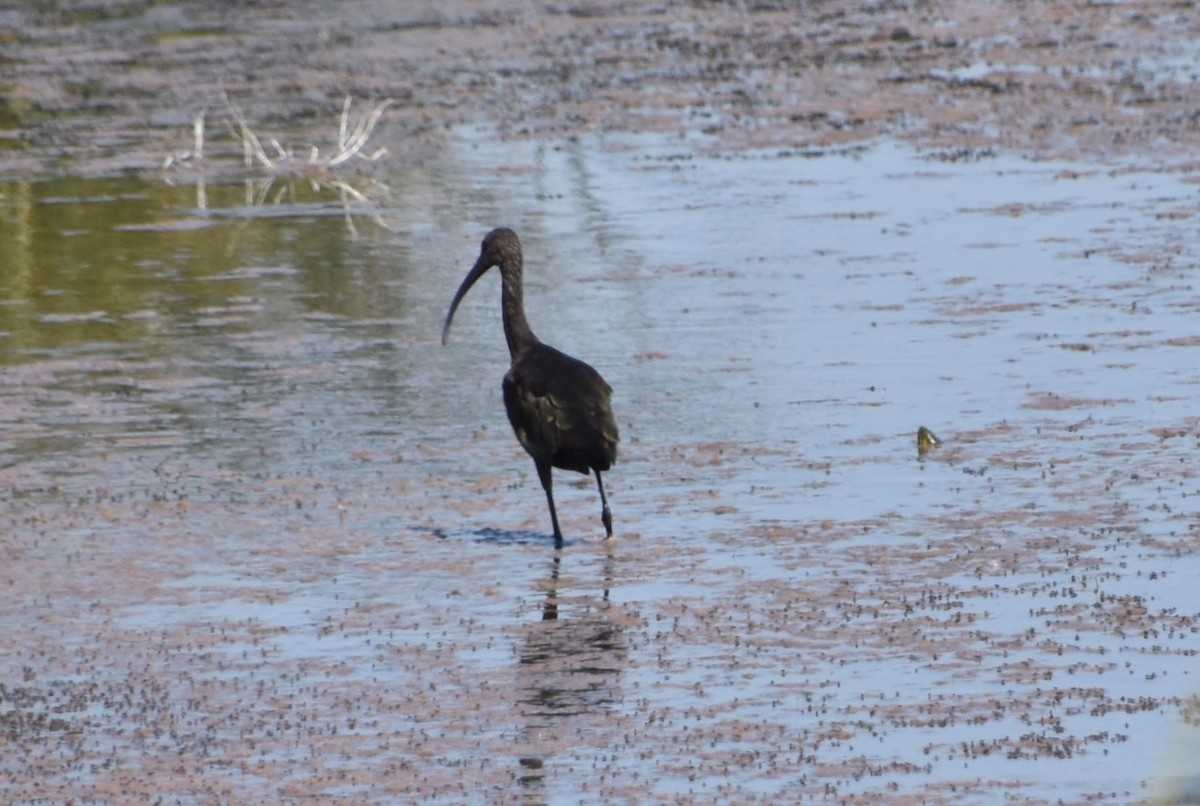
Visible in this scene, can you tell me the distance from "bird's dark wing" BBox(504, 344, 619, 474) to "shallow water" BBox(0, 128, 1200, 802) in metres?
0.39

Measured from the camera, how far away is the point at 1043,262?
1554 cm

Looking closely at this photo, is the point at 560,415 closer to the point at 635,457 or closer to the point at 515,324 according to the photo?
the point at 515,324

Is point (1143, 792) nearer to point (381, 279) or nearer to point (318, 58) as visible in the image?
point (381, 279)

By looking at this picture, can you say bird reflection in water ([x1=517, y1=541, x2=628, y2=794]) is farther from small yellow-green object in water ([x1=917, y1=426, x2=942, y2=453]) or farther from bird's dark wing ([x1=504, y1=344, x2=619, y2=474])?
small yellow-green object in water ([x1=917, y1=426, x2=942, y2=453])

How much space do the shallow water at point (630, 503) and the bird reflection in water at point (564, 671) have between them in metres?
0.02

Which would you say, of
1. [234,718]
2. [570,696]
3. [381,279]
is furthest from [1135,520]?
[381,279]

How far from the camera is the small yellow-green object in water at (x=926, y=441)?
36.9ft

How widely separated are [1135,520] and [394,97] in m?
16.2

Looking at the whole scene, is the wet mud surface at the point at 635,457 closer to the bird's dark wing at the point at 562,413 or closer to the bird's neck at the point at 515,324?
the bird's dark wing at the point at 562,413

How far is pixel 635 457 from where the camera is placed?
11.5m

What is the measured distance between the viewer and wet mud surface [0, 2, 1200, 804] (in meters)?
7.52

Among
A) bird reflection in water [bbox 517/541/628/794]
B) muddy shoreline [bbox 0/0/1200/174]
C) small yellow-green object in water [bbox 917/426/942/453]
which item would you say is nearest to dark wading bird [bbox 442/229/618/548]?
bird reflection in water [bbox 517/541/628/794]

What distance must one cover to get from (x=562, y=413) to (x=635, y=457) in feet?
4.91

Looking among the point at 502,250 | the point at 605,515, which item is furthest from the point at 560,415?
the point at 502,250
